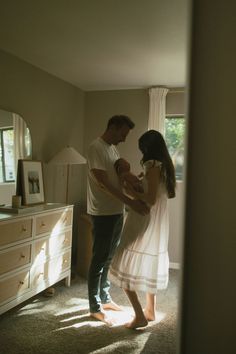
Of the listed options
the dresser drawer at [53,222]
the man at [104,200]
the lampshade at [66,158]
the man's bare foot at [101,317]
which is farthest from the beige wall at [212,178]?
the lampshade at [66,158]

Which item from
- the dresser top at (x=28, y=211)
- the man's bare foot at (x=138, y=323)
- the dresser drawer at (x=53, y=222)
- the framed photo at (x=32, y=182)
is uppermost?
the framed photo at (x=32, y=182)

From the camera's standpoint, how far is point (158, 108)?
2859 millimetres

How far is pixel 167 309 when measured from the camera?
196 centimetres

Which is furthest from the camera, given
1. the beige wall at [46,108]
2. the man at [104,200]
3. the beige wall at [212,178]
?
the beige wall at [46,108]

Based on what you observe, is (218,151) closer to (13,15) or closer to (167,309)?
(13,15)

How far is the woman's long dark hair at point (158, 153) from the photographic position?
60.3 inches

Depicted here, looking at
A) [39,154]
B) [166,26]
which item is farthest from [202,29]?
[39,154]

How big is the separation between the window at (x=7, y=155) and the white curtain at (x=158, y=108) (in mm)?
1282

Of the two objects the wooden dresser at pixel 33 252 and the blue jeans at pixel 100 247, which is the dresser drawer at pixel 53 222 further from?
the blue jeans at pixel 100 247

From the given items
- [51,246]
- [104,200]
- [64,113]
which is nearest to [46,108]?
[64,113]

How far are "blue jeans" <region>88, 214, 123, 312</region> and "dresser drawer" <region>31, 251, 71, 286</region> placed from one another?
0.40 metres

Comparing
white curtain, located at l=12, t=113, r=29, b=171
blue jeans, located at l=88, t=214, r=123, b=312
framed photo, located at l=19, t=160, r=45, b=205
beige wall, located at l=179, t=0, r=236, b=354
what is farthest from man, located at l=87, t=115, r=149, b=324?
Result: beige wall, located at l=179, t=0, r=236, b=354

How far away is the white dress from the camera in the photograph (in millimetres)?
1561

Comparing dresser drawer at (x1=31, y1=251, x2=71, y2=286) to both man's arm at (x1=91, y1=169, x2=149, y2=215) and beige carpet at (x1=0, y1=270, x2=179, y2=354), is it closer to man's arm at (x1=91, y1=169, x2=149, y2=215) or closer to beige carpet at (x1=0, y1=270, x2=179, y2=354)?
beige carpet at (x1=0, y1=270, x2=179, y2=354)
